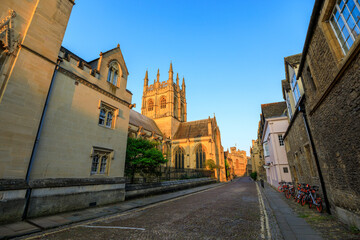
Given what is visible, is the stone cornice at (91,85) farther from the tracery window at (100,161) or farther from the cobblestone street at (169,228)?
the cobblestone street at (169,228)

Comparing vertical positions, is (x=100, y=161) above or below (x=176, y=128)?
below

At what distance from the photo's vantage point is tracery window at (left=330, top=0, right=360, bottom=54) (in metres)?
4.13

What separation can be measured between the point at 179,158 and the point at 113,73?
29715mm

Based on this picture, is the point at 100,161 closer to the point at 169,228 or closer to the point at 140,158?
the point at 140,158

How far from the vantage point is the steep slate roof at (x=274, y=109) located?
20.7 m

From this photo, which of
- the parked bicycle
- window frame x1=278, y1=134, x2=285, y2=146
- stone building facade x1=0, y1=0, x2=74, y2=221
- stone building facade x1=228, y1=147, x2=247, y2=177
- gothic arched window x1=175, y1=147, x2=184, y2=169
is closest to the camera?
stone building facade x1=0, y1=0, x2=74, y2=221

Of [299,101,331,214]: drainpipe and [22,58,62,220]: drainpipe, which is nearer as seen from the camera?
[22,58,62,220]: drainpipe

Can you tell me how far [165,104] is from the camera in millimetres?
46156

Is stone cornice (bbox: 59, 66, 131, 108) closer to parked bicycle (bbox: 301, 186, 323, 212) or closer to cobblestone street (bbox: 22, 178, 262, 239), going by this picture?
cobblestone street (bbox: 22, 178, 262, 239)

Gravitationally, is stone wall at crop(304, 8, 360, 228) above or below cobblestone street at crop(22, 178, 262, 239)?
above

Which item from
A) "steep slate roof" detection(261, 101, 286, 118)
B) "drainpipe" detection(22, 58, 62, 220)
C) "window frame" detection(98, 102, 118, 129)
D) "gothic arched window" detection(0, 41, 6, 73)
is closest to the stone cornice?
"drainpipe" detection(22, 58, 62, 220)

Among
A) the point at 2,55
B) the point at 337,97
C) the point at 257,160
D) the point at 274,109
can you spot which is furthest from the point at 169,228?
the point at 257,160

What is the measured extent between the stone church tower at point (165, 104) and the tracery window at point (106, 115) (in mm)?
29032

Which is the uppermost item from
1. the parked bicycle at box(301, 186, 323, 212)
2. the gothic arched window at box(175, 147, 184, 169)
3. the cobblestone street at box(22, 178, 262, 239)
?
the gothic arched window at box(175, 147, 184, 169)
